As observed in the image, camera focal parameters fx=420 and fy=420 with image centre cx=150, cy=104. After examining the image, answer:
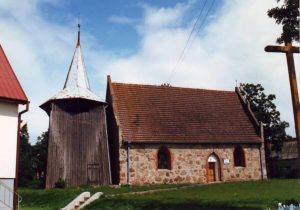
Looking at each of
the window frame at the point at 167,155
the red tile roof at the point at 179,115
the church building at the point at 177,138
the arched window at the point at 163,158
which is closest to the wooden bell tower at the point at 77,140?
the church building at the point at 177,138

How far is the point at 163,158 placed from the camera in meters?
33.4

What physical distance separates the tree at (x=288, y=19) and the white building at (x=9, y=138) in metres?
11.6

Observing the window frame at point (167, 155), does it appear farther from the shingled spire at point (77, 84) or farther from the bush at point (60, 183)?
the bush at point (60, 183)

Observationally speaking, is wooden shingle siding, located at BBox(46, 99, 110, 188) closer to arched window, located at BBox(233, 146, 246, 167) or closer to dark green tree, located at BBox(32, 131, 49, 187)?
arched window, located at BBox(233, 146, 246, 167)

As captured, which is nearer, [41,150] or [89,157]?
[89,157]

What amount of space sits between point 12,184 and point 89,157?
42.1 ft

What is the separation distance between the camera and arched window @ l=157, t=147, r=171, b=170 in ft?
108

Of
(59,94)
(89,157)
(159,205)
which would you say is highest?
(59,94)

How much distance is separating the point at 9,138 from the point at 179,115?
18418 mm

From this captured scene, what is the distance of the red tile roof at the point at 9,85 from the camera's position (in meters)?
19.0

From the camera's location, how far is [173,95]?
36.8 m

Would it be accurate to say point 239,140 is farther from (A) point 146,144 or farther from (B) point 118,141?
(B) point 118,141

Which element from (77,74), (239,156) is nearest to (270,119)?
(239,156)

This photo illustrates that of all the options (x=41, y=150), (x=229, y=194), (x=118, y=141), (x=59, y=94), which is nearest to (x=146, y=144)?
A: (x=118, y=141)
